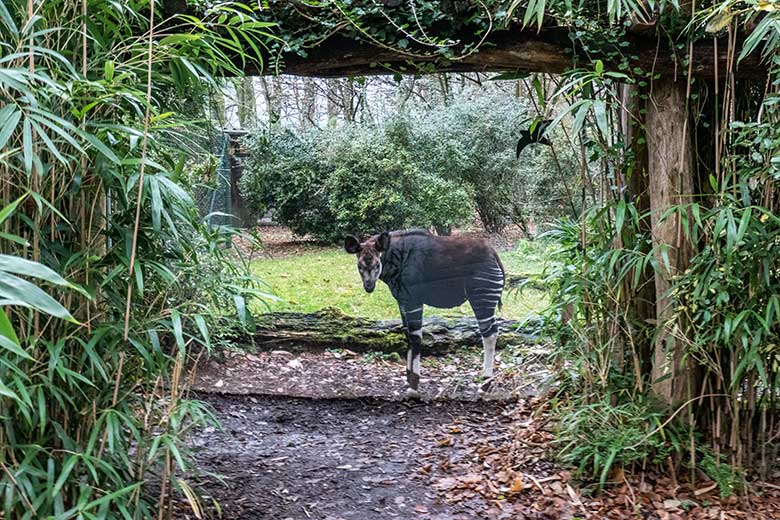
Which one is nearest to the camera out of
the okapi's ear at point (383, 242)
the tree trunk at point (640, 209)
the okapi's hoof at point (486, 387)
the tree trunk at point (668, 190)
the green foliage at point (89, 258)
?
the green foliage at point (89, 258)

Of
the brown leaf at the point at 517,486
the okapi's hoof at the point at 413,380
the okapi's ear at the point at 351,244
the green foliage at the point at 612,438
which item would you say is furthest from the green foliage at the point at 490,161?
the brown leaf at the point at 517,486

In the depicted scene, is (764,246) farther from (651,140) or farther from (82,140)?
(82,140)

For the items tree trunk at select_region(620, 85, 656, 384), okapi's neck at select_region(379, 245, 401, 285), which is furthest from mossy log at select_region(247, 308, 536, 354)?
tree trunk at select_region(620, 85, 656, 384)

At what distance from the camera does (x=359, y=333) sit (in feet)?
12.5

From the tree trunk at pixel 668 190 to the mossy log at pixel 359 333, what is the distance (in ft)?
3.39

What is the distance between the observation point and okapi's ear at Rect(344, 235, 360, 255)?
347cm

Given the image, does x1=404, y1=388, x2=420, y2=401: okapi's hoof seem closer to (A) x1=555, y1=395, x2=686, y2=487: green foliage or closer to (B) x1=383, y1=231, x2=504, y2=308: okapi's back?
(B) x1=383, y1=231, x2=504, y2=308: okapi's back

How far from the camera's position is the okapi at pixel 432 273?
3.47m

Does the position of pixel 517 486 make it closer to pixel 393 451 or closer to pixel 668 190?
pixel 393 451

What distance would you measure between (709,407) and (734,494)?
0.34 metres

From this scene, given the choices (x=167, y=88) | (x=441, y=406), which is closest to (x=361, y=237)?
(x=441, y=406)

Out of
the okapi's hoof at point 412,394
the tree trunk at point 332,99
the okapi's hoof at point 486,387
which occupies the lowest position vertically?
the okapi's hoof at point 412,394

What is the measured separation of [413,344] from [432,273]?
43 centimetres

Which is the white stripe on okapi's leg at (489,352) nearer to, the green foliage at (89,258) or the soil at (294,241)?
the soil at (294,241)
